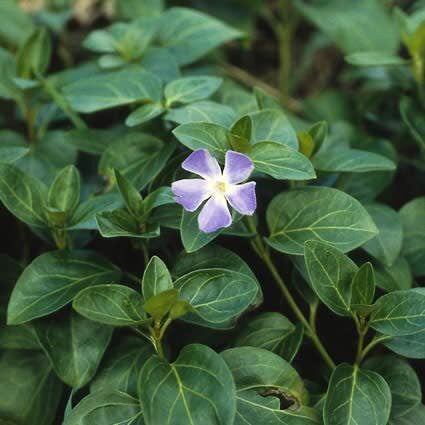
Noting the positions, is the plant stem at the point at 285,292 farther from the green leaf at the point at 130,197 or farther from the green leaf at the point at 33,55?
the green leaf at the point at 33,55

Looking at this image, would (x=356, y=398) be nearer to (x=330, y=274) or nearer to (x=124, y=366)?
(x=330, y=274)

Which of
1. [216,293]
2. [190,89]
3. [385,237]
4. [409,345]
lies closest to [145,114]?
[190,89]

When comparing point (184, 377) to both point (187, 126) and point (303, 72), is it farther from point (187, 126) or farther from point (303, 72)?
point (303, 72)

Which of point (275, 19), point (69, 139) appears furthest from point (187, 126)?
point (275, 19)

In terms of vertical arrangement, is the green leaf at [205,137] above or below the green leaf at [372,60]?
above

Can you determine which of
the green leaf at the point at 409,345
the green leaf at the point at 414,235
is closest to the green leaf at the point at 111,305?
the green leaf at the point at 409,345

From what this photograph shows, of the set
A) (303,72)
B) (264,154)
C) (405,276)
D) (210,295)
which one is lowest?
(303,72)
